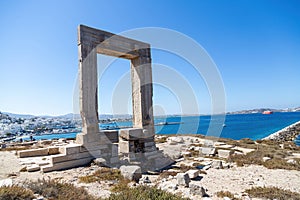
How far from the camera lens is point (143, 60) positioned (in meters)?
12.4

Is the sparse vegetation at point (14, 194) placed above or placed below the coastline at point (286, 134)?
above

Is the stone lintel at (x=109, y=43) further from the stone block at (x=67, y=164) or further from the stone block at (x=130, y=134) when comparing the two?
the stone block at (x=67, y=164)

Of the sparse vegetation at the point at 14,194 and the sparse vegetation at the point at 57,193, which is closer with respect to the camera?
the sparse vegetation at the point at 14,194

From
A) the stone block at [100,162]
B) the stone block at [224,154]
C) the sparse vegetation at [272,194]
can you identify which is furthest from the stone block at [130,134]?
the sparse vegetation at [272,194]

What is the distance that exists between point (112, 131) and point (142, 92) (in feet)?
9.98

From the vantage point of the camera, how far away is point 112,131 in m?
10.9

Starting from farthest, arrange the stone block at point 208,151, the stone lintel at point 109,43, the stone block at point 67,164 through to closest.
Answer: the stone block at point 208,151, the stone lintel at point 109,43, the stone block at point 67,164

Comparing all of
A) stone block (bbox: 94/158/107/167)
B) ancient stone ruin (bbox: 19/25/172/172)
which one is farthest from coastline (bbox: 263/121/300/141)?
stone block (bbox: 94/158/107/167)

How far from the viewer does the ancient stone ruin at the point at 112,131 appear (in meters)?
9.49

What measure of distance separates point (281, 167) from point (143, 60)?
9318 millimetres

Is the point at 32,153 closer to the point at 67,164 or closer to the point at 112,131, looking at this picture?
the point at 67,164

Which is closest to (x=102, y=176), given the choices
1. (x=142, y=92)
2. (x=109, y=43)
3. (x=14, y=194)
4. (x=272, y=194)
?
(x=14, y=194)

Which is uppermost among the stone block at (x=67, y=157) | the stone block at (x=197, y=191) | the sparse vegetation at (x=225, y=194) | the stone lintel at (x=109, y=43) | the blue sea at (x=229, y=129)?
the stone lintel at (x=109, y=43)

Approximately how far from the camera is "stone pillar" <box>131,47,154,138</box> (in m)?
12.2
